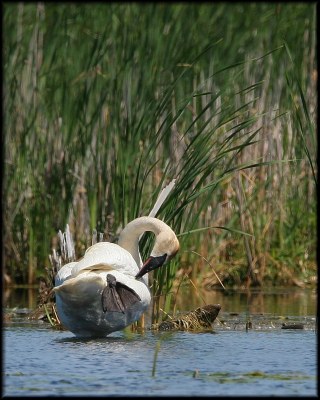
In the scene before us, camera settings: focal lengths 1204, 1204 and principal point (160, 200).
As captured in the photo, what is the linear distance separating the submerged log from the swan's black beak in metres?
0.68

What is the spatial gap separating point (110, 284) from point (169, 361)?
71 cm

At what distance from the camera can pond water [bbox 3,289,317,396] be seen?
20.2 feet

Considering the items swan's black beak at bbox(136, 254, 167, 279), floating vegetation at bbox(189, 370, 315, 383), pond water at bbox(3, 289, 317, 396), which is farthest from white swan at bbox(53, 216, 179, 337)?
floating vegetation at bbox(189, 370, 315, 383)

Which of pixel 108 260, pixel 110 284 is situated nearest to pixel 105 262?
pixel 108 260

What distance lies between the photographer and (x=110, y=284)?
24.6 feet

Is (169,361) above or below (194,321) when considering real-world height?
below

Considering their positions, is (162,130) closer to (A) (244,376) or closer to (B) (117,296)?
(B) (117,296)

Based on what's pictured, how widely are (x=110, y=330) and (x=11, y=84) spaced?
183 inches

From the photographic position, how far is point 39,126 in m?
12.3

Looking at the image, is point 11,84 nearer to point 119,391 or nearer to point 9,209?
point 9,209

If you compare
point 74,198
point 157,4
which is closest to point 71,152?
point 74,198

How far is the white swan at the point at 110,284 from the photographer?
7492 millimetres

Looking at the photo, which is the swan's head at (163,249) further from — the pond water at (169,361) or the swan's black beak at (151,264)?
the pond water at (169,361)

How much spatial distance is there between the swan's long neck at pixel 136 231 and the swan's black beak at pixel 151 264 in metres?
0.19
